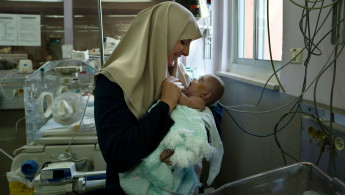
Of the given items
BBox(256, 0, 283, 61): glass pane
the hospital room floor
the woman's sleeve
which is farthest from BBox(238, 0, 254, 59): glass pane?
the hospital room floor

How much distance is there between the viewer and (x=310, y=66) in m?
1.34

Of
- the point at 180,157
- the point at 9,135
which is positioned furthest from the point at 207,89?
the point at 9,135

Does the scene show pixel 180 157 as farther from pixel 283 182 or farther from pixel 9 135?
pixel 9 135

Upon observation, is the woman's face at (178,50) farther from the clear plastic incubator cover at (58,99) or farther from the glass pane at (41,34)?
the glass pane at (41,34)

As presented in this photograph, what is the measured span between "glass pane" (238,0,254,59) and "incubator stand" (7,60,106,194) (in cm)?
126

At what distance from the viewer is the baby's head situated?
1.47 m

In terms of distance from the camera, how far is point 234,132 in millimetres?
2395

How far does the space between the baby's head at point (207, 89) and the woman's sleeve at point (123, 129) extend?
1.15 ft

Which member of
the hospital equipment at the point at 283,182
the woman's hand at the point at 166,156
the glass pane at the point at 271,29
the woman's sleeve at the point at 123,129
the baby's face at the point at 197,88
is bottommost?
the hospital equipment at the point at 283,182

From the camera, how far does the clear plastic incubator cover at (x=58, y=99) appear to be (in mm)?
1946

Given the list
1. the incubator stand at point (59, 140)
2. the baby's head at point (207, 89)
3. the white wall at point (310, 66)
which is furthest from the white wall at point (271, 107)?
the incubator stand at point (59, 140)

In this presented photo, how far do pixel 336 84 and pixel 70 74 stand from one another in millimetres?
1640

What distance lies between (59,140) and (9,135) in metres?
1.88

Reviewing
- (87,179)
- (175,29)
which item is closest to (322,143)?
(175,29)
